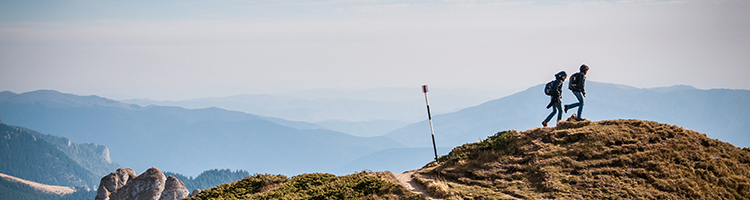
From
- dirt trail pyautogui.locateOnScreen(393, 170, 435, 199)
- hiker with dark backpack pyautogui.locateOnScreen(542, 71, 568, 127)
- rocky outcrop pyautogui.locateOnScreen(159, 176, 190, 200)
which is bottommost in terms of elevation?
dirt trail pyautogui.locateOnScreen(393, 170, 435, 199)

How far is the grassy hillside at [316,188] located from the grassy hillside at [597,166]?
53.9 inches

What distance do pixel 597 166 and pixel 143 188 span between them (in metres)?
106

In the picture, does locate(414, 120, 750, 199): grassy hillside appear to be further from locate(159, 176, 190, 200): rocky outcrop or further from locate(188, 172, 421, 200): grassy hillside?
locate(159, 176, 190, 200): rocky outcrop

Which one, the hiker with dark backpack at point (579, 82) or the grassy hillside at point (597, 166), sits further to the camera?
the hiker with dark backpack at point (579, 82)

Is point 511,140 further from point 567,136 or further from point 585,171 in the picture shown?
point 585,171

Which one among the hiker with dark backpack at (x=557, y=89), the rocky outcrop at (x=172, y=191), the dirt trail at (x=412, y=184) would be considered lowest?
the dirt trail at (x=412, y=184)

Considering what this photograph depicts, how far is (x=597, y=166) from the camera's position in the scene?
61.7ft

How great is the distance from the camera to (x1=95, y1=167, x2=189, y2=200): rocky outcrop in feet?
355

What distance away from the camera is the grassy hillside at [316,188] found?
711 inches

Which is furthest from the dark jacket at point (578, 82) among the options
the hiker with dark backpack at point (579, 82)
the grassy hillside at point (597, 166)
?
the grassy hillside at point (597, 166)

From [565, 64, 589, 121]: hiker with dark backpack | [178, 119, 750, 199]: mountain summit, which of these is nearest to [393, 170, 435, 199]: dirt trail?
[178, 119, 750, 199]: mountain summit

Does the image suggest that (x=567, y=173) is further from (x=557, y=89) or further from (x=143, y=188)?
(x=143, y=188)

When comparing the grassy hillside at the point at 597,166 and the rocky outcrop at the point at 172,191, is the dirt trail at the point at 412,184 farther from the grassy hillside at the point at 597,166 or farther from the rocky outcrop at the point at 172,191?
the rocky outcrop at the point at 172,191

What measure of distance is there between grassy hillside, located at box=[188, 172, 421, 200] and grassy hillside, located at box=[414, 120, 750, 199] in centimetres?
137
